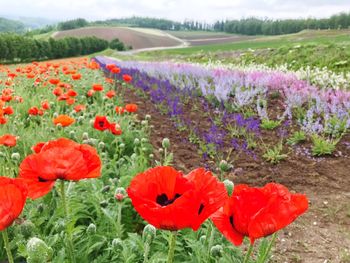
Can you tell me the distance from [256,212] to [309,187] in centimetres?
329

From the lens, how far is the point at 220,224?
1182 millimetres

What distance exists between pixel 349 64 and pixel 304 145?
7444 millimetres

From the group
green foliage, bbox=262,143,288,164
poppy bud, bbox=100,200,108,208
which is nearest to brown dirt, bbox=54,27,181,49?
green foliage, bbox=262,143,288,164

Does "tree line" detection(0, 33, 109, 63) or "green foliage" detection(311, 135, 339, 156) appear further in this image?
"tree line" detection(0, 33, 109, 63)

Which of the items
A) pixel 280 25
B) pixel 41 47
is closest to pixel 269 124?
pixel 41 47

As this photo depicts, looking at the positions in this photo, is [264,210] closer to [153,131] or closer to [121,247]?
[121,247]

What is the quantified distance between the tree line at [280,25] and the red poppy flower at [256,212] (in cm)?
5616

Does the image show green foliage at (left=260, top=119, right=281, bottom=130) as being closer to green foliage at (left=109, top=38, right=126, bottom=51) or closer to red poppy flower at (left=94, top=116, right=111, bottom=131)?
red poppy flower at (left=94, top=116, right=111, bottom=131)

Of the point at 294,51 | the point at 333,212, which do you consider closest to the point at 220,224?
the point at 333,212

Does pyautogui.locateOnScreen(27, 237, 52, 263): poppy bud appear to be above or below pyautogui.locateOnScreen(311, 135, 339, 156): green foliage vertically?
above

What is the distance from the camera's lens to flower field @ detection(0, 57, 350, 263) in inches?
45.2

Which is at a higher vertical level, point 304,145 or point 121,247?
point 121,247

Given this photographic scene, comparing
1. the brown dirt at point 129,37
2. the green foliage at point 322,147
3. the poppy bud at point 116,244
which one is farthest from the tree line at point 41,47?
the poppy bud at point 116,244

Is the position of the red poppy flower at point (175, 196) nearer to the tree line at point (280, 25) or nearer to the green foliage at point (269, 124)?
the green foliage at point (269, 124)
